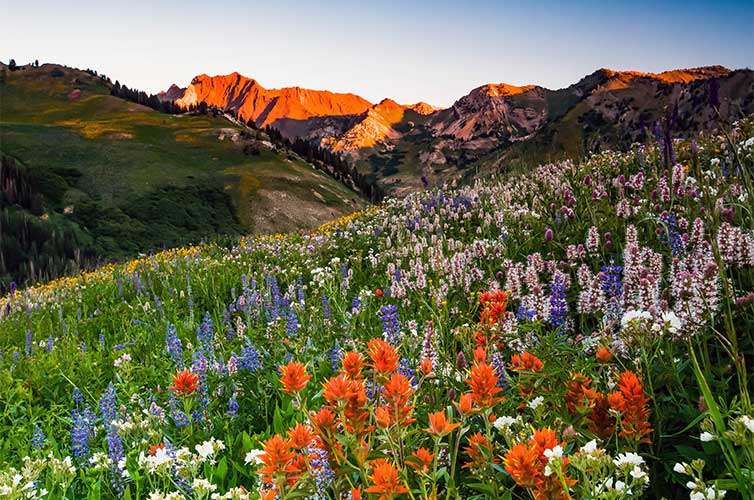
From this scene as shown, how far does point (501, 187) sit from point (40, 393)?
863 cm

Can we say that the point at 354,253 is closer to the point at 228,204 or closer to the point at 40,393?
the point at 40,393

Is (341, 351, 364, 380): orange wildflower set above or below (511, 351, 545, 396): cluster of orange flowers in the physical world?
above

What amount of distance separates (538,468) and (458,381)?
1.32m

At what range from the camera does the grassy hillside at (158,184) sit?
130ft

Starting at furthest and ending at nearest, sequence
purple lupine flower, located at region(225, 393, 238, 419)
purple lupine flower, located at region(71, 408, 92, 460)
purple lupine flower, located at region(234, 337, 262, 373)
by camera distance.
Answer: purple lupine flower, located at region(234, 337, 262, 373), purple lupine flower, located at region(225, 393, 238, 419), purple lupine flower, located at region(71, 408, 92, 460)

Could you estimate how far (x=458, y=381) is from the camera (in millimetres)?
2725

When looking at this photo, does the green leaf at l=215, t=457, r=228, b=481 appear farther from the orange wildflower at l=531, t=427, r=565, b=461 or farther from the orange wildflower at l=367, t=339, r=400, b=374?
the orange wildflower at l=531, t=427, r=565, b=461

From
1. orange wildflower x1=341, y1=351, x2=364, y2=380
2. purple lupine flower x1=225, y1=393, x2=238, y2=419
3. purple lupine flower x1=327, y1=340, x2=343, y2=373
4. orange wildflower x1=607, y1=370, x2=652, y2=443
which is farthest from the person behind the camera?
purple lupine flower x1=327, y1=340, x2=343, y2=373

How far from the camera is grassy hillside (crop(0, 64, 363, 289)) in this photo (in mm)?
39562

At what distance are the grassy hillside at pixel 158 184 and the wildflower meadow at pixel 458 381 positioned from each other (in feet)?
61.1

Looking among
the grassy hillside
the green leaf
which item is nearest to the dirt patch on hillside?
the grassy hillside

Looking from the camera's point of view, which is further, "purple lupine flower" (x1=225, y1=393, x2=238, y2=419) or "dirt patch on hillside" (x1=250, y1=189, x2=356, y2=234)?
"dirt patch on hillside" (x1=250, y1=189, x2=356, y2=234)

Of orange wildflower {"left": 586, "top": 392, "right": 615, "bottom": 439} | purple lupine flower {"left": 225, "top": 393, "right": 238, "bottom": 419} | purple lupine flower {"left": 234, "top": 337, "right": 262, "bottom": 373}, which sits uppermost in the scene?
orange wildflower {"left": 586, "top": 392, "right": 615, "bottom": 439}

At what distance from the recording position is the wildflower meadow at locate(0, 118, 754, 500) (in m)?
1.56
